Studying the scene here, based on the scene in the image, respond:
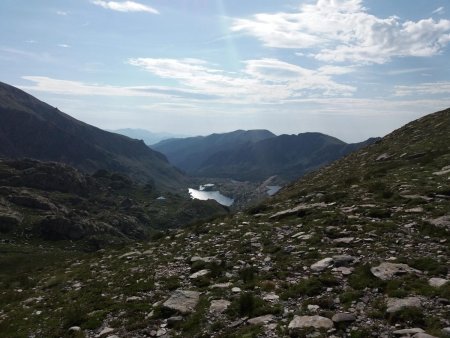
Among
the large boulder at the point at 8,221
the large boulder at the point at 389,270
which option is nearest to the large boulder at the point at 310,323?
the large boulder at the point at 389,270

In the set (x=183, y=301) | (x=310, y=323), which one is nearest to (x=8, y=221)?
(x=183, y=301)

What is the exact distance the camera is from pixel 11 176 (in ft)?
627

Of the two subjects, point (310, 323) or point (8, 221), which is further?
point (8, 221)

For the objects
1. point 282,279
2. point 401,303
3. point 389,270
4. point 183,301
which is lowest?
point 183,301

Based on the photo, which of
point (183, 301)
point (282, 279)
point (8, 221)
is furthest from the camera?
point (8, 221)

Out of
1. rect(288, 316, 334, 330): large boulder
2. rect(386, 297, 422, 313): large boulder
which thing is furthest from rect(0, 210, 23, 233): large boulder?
rect(386, 297, 422, 313): large boulder

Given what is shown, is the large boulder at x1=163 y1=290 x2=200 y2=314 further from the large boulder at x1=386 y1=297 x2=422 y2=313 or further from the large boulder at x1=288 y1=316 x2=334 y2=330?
the large boulder at x1=386 y1=297 x2=422 y2=313

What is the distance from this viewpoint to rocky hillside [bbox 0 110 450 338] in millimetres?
12695

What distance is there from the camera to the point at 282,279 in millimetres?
16781

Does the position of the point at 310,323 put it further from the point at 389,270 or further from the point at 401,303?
the point at 389,270

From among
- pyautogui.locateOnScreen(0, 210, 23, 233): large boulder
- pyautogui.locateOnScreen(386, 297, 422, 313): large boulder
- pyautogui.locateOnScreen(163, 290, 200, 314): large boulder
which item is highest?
pyautogui.locateOnScreen(386, 297, 422, 313): large boulder

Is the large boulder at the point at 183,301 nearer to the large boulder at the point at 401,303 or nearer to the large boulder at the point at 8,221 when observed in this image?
the large boulder at the point at 401,303

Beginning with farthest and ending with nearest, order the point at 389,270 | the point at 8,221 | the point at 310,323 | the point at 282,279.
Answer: the point at 8,221 < the point at 282,279 < the point at 389,270 < the point at 310,323

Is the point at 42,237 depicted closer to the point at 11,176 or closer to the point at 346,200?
the point at 11,176
